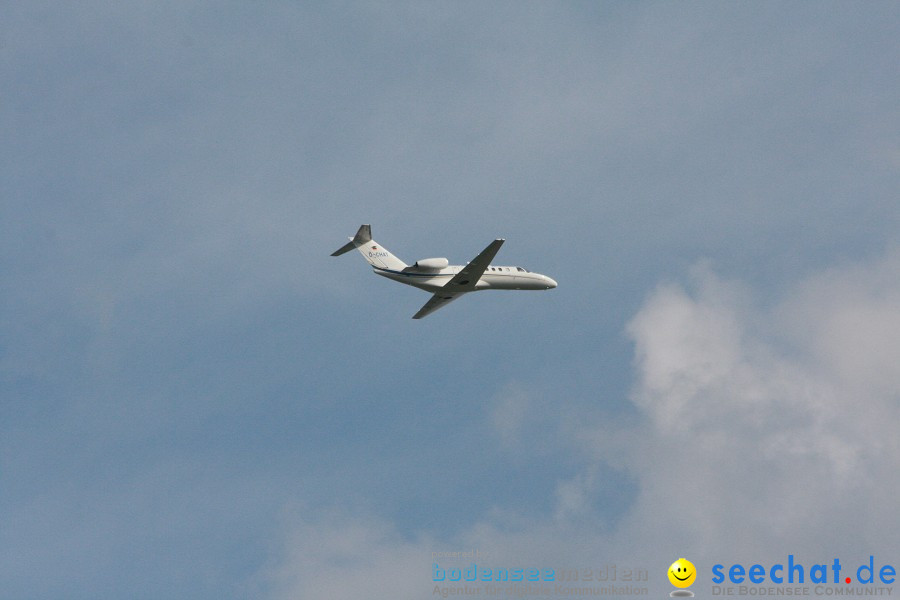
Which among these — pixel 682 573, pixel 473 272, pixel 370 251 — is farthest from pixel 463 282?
pixel 682 573

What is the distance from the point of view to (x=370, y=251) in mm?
92938

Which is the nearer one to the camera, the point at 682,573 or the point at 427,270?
the point at 682,573

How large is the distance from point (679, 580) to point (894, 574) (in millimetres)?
13205

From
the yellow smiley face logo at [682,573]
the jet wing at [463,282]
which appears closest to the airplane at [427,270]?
the jet wing at [463,282]

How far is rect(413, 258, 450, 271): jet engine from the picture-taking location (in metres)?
91.4

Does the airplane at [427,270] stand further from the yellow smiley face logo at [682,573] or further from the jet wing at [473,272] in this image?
the yellow smiley face logo at [682,573]

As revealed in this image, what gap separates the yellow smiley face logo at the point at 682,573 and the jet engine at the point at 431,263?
121 ft

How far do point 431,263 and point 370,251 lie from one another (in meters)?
6.02

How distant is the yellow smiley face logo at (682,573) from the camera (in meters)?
64.6

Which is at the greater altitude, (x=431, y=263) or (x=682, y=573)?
(x=431, y=263)

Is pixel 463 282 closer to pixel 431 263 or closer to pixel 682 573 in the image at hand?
pixel 431 263

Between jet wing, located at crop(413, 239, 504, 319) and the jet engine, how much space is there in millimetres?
1645

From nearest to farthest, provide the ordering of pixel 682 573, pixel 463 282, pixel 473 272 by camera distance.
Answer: pixel 682 573 → pixel 473 272 → pixel 463 282

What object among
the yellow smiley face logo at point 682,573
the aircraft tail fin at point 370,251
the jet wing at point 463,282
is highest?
the aircraft tail fin at point 370,251
